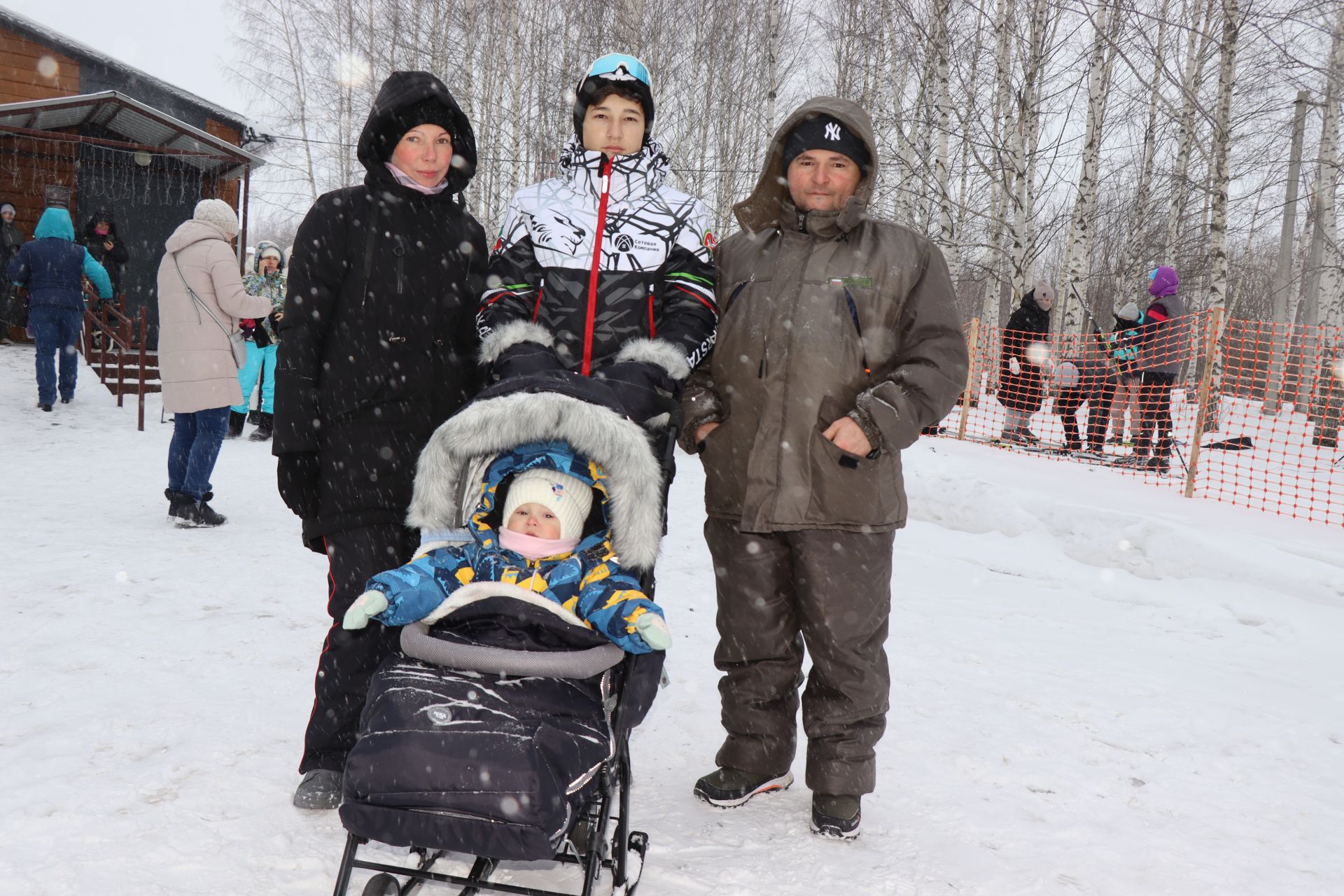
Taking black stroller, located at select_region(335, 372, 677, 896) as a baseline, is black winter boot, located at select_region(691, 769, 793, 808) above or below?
below

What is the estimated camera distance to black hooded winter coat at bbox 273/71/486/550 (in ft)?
9.20

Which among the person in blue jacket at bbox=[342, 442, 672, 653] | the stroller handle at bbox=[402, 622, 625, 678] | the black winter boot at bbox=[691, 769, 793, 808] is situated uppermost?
the person in blue jacket at bbox=[342, 442, 672, 653]

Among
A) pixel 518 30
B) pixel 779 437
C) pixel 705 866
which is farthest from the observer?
pixel 518 30

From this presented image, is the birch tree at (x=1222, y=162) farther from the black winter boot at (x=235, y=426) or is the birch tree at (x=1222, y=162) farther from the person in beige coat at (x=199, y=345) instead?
the black winter boot at (x=235, y=426)

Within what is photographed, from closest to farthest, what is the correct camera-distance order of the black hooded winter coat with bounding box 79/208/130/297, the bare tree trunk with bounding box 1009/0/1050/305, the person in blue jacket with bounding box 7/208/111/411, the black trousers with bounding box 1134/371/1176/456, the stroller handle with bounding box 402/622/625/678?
1. the stroller handle with bounding box 402/622/625/678
2. the person in blue jacket with bounding box 7/208/111/411
3. the black trousers with bounding box 1134/371/1176/456
4. the black hooded winter coat with bounding box 79/208/130/297
5. the bare tree trunk with bounding box 1009/0/1050/305

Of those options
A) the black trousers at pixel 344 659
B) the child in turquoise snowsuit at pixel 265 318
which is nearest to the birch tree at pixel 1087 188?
Result: the child in turquoise snowsuit at pixel 265 318

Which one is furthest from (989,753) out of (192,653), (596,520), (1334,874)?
(192,653)

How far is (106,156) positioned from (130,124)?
4.37 feet

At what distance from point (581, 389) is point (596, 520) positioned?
46cm

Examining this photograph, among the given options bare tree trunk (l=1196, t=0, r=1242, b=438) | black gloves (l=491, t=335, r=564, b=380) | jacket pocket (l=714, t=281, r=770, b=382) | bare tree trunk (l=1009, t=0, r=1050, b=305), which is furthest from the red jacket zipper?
bare tree trunk (l=1009, t=0, r=1050, b=305)

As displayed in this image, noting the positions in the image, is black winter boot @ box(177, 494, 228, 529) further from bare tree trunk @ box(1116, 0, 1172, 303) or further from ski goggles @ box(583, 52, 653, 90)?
bare tree trunk @ box(1116, 0, 1172, 303)

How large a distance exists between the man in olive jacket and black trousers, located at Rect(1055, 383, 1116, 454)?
33.5 ft

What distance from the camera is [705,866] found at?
2.67m

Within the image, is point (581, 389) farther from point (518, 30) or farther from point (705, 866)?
point (518, 30)
